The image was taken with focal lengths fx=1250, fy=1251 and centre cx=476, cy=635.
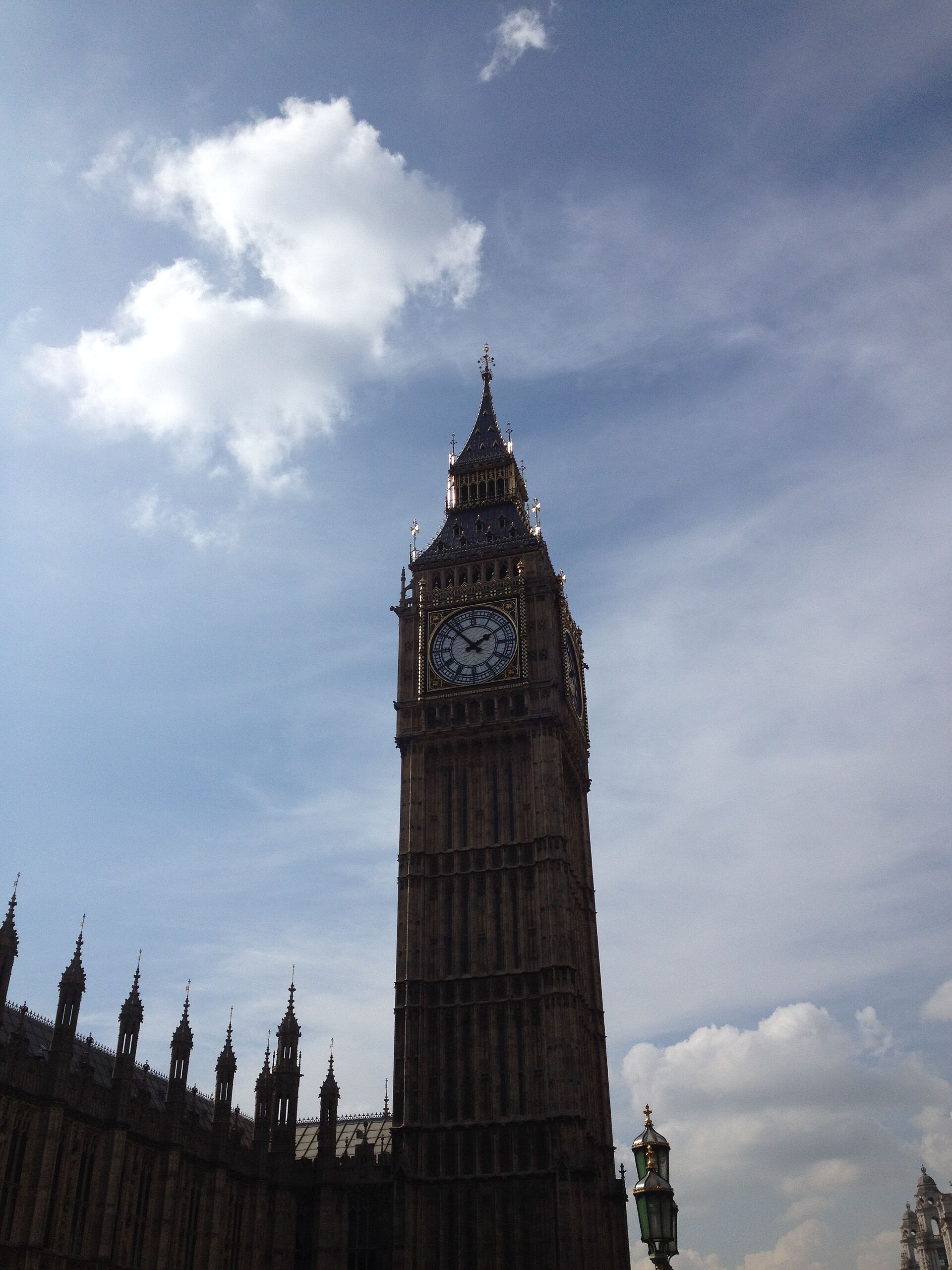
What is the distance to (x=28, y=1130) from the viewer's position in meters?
46.6

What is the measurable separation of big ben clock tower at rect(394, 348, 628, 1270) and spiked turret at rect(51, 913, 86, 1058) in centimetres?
1977

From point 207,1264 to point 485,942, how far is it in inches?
806

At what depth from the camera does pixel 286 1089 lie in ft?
215

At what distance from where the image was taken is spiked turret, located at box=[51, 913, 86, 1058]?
48.4 m

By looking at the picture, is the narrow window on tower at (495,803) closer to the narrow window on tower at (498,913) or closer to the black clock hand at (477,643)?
the narrow window on tower at (498,913)

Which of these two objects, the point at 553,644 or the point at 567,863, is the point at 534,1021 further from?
the point at 553,644

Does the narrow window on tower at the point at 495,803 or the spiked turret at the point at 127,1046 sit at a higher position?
the narrow window on tower at the point at 495,803

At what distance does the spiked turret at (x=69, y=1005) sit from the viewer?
48.4 metres

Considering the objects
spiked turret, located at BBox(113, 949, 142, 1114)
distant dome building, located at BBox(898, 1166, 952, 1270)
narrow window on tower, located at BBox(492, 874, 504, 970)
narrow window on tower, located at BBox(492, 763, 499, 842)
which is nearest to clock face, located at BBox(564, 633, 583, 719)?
narrow window on tower, located at BBox(492, 763, 499, 842)

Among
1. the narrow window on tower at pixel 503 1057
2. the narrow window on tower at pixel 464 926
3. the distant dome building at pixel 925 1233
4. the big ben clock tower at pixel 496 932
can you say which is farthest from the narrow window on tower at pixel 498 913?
the distant dome building at pixel 925 1233

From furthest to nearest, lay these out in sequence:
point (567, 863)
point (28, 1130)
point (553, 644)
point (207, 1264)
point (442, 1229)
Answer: point (553, 644), point (567, 863), point (442, 1229), point (207, 1264), point (28, 1130)

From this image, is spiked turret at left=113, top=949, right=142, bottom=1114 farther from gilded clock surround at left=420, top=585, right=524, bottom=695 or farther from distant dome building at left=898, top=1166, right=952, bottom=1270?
distant dome building at left=898, top=1166, right=952, bottom=1270

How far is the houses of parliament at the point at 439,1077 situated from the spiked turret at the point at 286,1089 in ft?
0.35

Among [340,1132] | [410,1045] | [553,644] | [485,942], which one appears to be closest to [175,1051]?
[410,1045]
